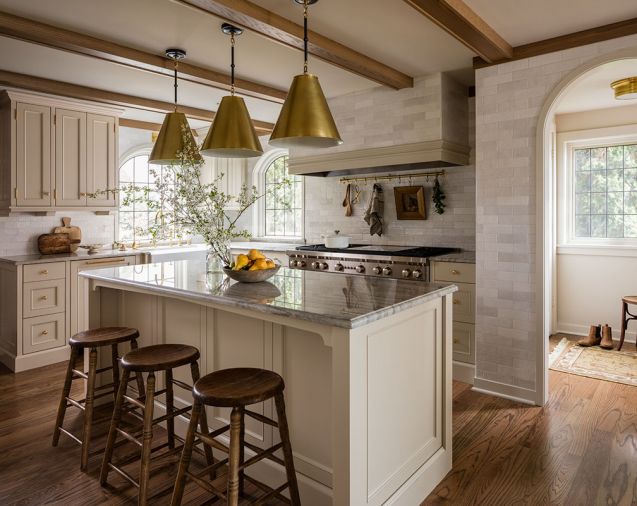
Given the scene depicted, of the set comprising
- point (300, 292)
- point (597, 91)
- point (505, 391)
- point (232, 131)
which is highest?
point (597, 91)

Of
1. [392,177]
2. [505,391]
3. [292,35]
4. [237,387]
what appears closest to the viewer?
[237,387]

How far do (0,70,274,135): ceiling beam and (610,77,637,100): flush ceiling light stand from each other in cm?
404

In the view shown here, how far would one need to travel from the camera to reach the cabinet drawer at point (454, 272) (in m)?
3.91

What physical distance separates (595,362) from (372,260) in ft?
7.45

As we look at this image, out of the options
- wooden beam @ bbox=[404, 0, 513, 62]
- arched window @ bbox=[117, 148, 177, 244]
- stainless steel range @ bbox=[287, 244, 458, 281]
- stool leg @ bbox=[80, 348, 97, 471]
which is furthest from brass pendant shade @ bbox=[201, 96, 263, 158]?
arched window @ bbox=[117, 148, 177, 244]

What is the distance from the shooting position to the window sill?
5.07 m

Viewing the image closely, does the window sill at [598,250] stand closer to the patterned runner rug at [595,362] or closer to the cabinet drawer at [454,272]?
the patterned runner rug at [595,362]

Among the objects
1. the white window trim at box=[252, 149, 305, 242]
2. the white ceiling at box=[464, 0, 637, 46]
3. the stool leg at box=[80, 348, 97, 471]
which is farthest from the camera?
the white window trim at box=[252, 149, 305, 242]

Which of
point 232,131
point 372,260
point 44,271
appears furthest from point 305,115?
point 44,271

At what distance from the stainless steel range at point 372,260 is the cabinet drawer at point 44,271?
2229 millimetres

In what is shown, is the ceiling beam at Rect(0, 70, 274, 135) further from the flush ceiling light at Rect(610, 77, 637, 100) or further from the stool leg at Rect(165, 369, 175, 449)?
the flush ceiling light at Rect(610, 77, 637, 100)

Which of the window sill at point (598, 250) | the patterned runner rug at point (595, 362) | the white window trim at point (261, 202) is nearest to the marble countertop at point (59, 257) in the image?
the white window trim at point (261, 202)

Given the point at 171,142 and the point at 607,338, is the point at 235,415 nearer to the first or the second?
the point at 171,142

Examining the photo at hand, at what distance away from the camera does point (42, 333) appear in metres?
4.44
